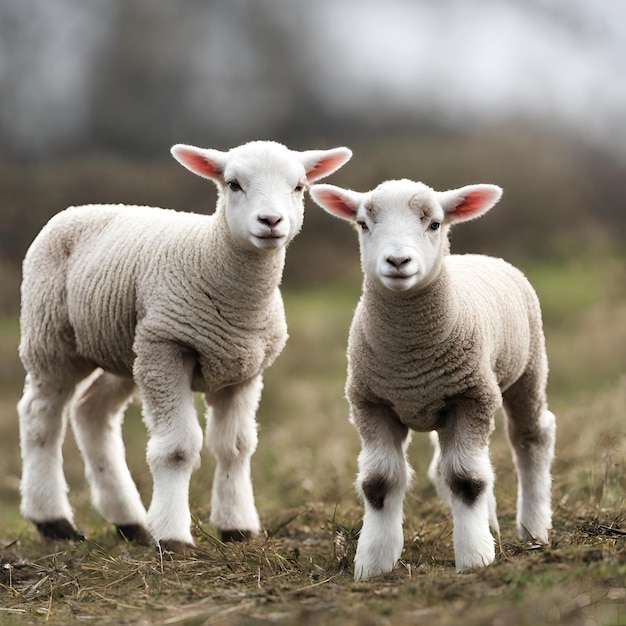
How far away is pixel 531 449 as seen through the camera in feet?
20.9

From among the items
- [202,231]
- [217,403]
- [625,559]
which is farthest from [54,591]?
[625,559]

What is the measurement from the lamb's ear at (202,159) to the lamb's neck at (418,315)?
4.56ft

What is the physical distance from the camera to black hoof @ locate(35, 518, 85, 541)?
23.0 feet

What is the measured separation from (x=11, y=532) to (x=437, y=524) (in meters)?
3.11

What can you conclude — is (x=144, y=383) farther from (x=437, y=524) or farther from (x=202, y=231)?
(x=437, y=524)

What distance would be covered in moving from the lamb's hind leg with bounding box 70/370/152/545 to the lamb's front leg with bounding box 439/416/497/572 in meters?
2.67

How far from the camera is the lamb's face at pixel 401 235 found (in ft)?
16.3

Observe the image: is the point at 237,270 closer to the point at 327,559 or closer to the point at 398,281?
the point at 398,281

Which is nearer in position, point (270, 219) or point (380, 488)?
point (380, 488)

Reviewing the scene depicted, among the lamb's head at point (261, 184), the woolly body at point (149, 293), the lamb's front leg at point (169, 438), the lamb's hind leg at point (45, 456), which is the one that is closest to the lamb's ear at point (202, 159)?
the lamb's head at point (261, 184)

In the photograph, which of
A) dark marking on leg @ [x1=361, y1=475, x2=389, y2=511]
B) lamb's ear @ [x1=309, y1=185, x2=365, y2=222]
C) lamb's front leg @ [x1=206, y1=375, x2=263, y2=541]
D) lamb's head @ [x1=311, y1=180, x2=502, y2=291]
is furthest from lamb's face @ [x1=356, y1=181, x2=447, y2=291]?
lamb's front leg @ [x1=206, y1=375, x2=263, y2=541]

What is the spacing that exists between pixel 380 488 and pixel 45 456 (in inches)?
107

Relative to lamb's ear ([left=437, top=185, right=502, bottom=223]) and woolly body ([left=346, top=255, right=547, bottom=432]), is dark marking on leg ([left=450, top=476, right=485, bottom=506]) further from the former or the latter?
lamb's ear ([left=437, top=185, right=502, bottom=223])

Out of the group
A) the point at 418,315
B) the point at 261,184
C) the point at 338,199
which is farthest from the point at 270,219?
the point at 418,315
